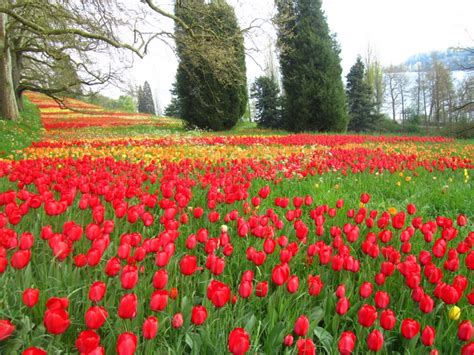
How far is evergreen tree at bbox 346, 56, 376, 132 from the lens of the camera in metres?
24.3

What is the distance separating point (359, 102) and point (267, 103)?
19.9 feet

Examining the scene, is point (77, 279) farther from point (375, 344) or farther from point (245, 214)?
point (245, 214)

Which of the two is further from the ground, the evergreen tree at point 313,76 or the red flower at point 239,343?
the evergreen tree at point 313,76

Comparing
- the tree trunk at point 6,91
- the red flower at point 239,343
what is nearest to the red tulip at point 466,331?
the red flower at point 239,343

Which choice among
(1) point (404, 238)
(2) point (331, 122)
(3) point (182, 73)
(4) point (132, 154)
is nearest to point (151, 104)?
(3) point (182, 73)

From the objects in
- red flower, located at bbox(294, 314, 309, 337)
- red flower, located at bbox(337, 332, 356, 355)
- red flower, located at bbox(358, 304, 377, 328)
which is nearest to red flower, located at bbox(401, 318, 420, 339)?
red flower, located at bbox(358, 304, 377, 328)

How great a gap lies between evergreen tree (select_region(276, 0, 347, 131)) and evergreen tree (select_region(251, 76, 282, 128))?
219 centimetres

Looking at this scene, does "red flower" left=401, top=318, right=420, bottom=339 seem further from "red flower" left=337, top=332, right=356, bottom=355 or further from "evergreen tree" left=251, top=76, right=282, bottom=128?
"evergreen tree" left=251, top=76, right=282, bottom=128

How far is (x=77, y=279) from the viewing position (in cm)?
173

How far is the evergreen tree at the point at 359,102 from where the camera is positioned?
24344 millimetres

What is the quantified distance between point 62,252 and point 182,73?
68.4 feet

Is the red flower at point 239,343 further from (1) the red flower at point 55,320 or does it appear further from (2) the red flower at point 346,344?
(1) the red flower at point 55,320

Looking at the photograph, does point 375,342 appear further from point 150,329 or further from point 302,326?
point 150,329

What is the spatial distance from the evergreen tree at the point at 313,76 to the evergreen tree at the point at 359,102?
16.3 feet
